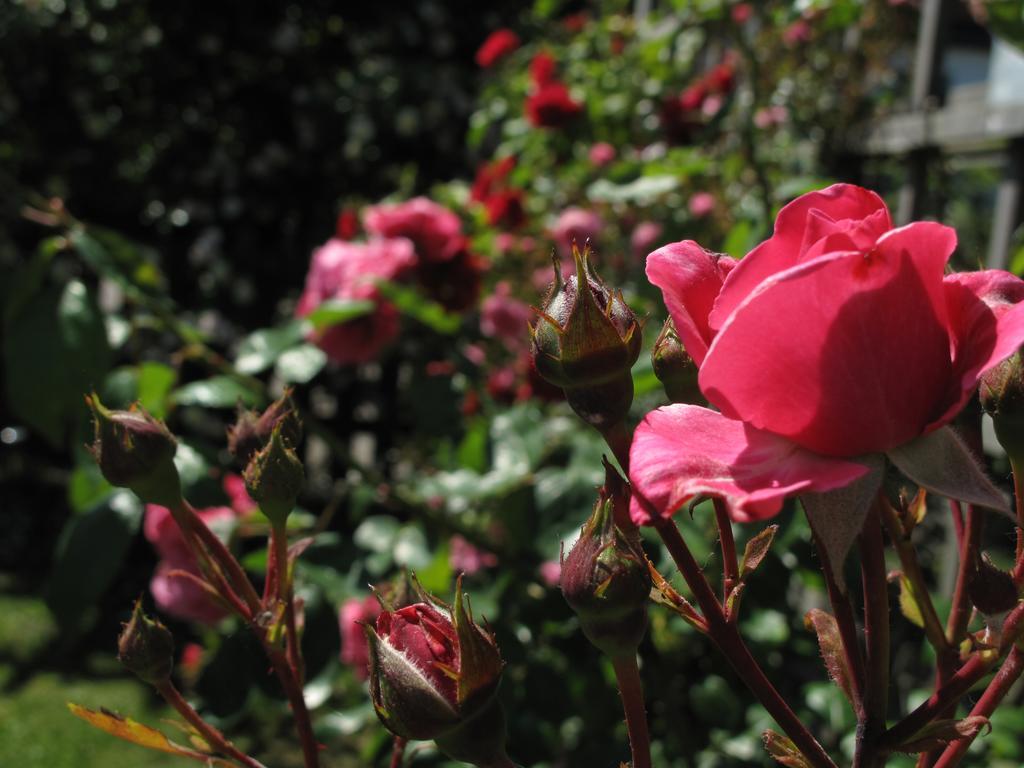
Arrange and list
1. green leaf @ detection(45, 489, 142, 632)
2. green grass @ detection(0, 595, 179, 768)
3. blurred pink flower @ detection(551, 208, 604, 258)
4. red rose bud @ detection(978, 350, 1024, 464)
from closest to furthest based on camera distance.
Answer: red rose bud @ detection(978, 350, 1024, 464)
green leaf @ detection(45, 489, 142, 632)
blurred pink flower @ detection(551, 208, 604, 258)
green grass @ detection(0, 595, 179, 768)

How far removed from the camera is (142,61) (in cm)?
393

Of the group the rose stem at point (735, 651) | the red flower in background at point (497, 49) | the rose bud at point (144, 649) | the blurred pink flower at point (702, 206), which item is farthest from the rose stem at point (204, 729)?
the red flower in background at point (497, 49)

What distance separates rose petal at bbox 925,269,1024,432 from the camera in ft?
1.04

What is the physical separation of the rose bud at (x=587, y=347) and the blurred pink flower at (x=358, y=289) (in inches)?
45.0

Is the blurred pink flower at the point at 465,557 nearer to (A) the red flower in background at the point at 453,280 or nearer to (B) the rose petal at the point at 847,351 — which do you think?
(A) the red flower in background at the point at 453,280

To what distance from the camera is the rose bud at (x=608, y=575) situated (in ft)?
1.21

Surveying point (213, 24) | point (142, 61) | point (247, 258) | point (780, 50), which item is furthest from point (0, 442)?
point (780, 50)

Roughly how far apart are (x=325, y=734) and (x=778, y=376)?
1.03 meters

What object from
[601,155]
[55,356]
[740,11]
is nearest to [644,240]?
[601,155]

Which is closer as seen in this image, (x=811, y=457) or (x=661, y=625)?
(x=811, y=457)

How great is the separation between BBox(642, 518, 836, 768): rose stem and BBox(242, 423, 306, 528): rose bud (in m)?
0.21

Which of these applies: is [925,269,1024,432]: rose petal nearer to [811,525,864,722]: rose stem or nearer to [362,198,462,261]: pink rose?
[811,525,864,722]: rose stem

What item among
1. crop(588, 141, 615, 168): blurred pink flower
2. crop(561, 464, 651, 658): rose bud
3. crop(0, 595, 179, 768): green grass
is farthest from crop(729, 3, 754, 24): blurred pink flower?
crop(0, 595, 179, 768): green grass

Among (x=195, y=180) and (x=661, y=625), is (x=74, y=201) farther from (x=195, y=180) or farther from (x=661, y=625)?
(x=661, y=625)
